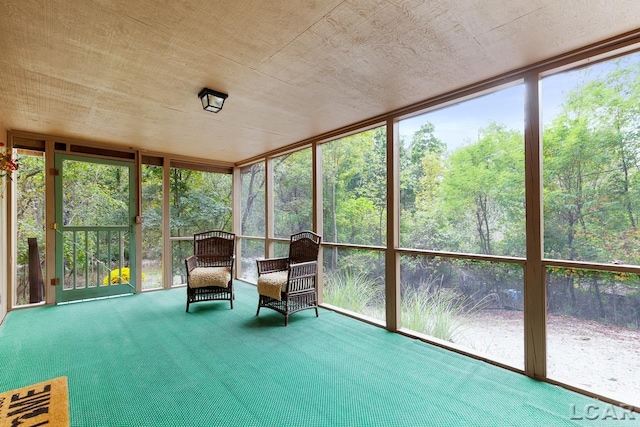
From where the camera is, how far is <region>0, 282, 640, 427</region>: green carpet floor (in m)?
1.82

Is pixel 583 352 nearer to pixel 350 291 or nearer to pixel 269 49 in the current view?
pixel 350 291

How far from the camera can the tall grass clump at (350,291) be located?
154 inches

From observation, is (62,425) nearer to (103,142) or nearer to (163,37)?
(163,37)

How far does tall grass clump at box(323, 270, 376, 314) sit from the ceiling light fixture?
2.69m

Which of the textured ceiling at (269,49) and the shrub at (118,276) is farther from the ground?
the textured ceiling at (269,49)

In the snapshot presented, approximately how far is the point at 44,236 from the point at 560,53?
6.30 meters

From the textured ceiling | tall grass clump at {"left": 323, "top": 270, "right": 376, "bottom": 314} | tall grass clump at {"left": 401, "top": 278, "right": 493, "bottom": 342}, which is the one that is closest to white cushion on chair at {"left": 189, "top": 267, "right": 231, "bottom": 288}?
tall grass clump at {"left": 323, "top": 270, "right": 376, "bottom": 314}

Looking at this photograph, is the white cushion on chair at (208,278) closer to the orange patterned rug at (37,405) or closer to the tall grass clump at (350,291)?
the tall grass clump at (350,291)

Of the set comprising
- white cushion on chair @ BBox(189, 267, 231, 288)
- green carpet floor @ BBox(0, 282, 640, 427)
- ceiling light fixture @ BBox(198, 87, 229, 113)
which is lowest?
green carpet floor @ BBox(0, 282, 640, 427)

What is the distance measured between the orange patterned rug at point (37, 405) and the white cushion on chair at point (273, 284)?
1894mm

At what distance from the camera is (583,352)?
221cm

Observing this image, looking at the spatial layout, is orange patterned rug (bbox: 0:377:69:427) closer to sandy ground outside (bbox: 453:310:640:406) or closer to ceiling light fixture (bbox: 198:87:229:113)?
ceiling light fixture (bbox: 198:87:229:113)

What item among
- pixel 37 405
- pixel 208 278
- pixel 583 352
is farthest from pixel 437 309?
pixel 37 405

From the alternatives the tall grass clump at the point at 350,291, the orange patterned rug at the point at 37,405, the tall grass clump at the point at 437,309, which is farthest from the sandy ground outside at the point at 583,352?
the orange patterned rug at the point at 37,405
